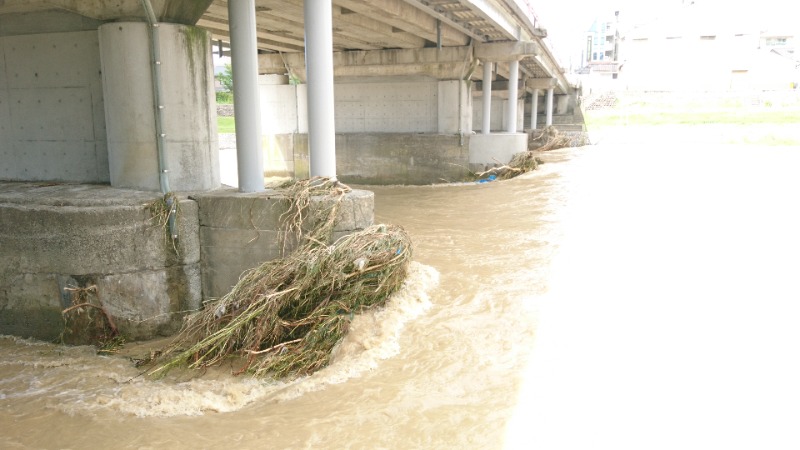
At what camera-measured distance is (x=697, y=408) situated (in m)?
4.29

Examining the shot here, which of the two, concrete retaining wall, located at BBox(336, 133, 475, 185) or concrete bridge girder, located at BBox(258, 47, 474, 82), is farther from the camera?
concrete retaining wall, located at BBox(336, 133, 475, 185)

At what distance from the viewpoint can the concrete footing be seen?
239 inches

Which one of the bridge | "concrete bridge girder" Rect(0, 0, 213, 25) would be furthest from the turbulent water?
"concrete bridge girder" Rect(0, 0, 213, 25)

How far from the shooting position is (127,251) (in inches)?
242

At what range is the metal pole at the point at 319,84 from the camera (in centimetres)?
760

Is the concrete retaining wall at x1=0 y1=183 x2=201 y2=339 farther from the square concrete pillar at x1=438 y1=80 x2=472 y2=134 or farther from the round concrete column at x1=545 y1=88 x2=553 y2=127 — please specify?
the round concrete column at x1=545 y1=88 x2=553 y2=127

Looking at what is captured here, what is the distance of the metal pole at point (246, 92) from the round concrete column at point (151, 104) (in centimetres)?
38

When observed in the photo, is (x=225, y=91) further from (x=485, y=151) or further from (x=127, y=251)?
(x=127, y=251)

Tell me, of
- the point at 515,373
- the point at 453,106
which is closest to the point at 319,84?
the point at 515,373

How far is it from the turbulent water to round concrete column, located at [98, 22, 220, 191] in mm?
2181

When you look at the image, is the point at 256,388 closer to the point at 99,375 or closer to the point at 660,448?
the point at 99,375

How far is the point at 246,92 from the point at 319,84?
0.97 m

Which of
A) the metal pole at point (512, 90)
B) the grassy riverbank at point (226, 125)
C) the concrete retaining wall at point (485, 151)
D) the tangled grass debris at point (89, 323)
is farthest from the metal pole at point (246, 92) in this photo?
the grassy riverbank at point (226, 125)

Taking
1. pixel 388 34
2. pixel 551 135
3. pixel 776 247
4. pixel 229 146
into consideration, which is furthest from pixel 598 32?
pixel 776 247
